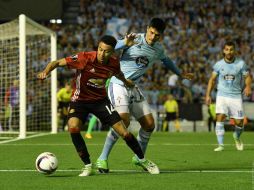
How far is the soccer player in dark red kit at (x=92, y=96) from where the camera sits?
29.8ft

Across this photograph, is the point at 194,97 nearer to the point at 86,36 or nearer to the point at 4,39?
the point at 86,36

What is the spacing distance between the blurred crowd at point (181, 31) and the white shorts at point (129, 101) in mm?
17144

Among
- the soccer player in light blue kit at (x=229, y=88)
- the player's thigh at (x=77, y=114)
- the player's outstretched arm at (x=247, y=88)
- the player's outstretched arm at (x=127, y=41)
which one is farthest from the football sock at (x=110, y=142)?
the player's outstretched arm at (x=247, y=88)

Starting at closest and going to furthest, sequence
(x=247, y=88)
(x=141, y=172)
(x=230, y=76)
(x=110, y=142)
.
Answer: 1. (x=141, y=172)
2. (x=110, y=142)
3. (x=247, y=88)
4. (x=230, y=76)

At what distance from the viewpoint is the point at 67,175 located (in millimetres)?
9211

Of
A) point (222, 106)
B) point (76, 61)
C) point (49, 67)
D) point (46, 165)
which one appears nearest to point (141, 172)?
point (46, 165)

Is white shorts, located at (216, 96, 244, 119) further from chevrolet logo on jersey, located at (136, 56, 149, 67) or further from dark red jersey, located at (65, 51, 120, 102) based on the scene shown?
dark red jersey, located at (65, 51, 120, 102)

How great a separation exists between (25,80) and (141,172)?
387 inches

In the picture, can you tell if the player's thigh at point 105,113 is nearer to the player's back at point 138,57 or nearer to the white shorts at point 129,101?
the white shorts at point 129,101

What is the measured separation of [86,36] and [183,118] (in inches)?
284

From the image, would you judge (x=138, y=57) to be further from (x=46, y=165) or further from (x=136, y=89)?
(x=46, y=165)

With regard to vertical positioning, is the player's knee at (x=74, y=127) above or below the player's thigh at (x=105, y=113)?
below

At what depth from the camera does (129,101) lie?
10.0 m

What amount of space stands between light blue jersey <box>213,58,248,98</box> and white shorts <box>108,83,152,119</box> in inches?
179
